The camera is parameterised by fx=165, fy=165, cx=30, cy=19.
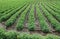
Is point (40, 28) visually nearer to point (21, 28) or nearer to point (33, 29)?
point (33, 29)

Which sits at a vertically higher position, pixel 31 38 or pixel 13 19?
pixel 13 19

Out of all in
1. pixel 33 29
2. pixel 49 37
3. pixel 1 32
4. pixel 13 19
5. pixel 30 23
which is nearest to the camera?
pixel 49 37

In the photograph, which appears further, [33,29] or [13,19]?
[13,19]

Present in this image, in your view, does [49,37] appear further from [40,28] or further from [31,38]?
[40,28]

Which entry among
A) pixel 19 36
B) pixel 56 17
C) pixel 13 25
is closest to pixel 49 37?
pixel 19 36

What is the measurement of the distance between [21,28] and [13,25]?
1235 mm

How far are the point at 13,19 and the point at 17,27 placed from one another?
6.08 ft

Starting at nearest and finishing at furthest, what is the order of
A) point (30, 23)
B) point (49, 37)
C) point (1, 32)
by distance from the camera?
point (49, 37) < point (1, 32) < point (30, 23)

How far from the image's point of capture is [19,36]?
10.0m

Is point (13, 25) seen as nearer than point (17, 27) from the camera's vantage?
No

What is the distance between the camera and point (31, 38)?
32.1ft

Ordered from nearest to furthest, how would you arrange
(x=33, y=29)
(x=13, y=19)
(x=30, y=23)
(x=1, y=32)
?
(x=1, y=32) → (x=33, y=29) → (x=30, y=23) → (x=13, y=19)

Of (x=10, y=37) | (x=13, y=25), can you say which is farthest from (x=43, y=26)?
(x=10, y=37)

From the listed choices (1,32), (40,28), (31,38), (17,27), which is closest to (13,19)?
(17,27)
